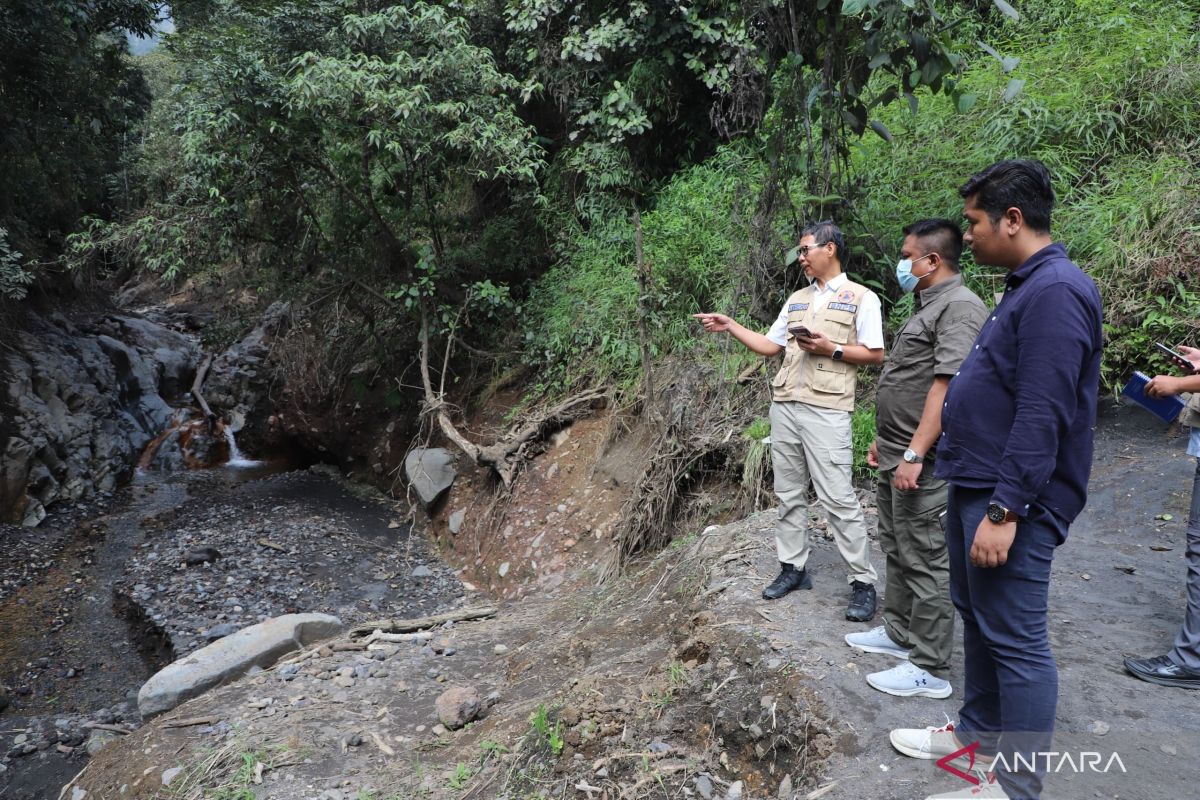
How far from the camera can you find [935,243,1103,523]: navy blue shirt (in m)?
1.87

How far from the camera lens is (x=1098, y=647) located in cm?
→ 324

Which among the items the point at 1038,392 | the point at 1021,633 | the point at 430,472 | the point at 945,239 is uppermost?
the point at 945,239

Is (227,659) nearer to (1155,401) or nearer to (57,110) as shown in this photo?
(1155,401)

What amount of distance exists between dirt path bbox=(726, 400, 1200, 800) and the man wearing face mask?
0.49 ft

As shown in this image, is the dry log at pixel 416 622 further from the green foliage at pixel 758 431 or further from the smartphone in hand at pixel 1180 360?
the smartphone in hand at pixel 1180 360

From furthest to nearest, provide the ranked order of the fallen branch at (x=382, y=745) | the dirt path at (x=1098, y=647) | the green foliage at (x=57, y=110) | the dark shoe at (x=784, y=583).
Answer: the green foliage at (x=57, y=110)
the fallen branch at (x=382, y=745)
the dark shoe at (x=784, y=583)
the dirt path at (x=1098, y=647)

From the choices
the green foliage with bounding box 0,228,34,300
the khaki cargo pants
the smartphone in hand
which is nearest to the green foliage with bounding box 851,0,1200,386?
the smartphone in hand

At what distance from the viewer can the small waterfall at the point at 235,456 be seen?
12422 mm

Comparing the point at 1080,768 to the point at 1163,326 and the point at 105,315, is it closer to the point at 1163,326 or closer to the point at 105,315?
the point at 1163,326

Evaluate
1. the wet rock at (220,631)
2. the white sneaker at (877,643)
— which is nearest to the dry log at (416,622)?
the wet rock at (220,631)

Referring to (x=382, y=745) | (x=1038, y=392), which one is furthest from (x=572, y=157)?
(x=1038, y=392)

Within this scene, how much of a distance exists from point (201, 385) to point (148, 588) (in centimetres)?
771

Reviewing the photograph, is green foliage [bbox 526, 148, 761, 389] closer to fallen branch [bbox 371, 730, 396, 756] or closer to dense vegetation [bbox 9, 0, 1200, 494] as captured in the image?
dense vegetation [bbox 9, 0, 1200, 494]

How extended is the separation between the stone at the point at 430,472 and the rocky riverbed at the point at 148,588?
0.57m
